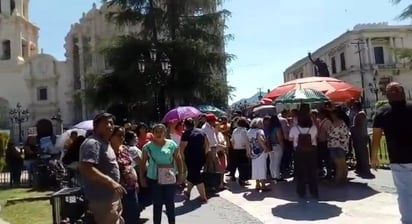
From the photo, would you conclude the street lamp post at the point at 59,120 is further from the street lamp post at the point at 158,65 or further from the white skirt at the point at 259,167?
→ the white skirt at the point at 259,167

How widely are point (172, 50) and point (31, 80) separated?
44291 mm

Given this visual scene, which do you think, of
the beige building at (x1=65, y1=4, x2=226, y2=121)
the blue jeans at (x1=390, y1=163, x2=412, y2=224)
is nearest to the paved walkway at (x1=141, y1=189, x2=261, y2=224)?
the blue jeans at (x1=390, y1=163, x2=412, y2=224)

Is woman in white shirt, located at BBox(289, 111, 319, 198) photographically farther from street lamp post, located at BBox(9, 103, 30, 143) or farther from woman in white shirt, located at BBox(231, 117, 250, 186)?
street lamp post, located at BBox(9, 103, 30, 143)

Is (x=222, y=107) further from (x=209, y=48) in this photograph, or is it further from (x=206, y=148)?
(x=206, y=148)

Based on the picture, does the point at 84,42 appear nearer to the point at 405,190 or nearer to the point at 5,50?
the point at 5,50

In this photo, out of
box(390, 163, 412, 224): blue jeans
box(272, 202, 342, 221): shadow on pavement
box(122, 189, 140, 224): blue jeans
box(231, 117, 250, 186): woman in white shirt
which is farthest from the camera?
box(231, 117, 250, 186): woman in white shirt

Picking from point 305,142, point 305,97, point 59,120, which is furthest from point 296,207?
point 59,120

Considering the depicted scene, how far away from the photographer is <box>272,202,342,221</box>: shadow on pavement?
25.3 ft

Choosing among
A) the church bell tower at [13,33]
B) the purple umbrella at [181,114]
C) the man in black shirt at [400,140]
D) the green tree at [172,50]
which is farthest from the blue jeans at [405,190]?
the church bell tower at [13,33]

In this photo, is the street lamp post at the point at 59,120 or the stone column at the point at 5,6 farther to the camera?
the stone column at the point at 5,6

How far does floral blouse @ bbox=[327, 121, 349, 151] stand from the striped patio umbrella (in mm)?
710

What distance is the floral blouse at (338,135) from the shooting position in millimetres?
10461

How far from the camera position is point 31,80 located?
61.8 metres

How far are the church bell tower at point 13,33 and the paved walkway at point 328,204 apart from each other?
189 feet
